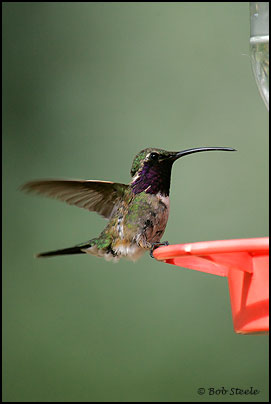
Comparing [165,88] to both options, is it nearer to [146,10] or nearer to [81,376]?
[146,10]

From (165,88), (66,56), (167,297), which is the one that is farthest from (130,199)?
(66,56)

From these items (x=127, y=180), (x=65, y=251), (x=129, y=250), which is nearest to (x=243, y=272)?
(x=129, y=250)

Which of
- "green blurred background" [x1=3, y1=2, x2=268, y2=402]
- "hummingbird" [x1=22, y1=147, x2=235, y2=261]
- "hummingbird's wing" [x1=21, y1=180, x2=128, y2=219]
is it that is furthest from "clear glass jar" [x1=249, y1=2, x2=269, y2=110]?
"green blurred background" [x1=3, y1=2, x2=268, y2=402]

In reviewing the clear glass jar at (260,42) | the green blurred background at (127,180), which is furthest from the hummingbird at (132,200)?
the green blurred background at (127,180)

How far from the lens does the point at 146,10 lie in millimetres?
5844

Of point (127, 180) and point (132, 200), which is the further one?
point (127, 180)

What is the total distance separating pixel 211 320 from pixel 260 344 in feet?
1.15

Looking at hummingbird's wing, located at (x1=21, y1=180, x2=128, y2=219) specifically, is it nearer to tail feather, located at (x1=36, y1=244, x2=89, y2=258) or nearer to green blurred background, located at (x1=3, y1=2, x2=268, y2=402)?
tail feather, located at (x1=36, y1=244, x2=89, y2=258)

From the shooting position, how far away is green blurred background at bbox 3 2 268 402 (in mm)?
4805

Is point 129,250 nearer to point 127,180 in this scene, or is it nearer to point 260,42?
point 260,42

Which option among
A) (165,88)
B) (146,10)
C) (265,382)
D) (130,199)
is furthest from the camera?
(146,10)

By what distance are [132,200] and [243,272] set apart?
101 centimetres

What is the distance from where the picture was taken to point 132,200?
298cm

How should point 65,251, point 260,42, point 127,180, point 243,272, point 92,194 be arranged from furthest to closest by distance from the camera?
point 127,180 < point 92,194 < point 65,251 < point 260,42 < point 243,272
